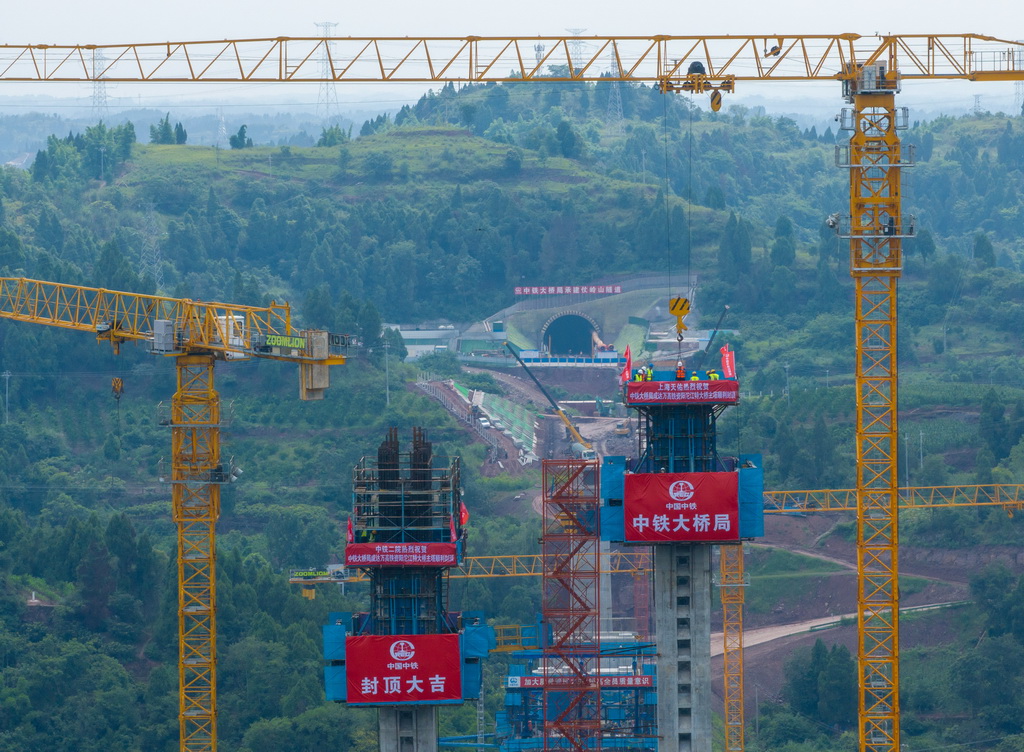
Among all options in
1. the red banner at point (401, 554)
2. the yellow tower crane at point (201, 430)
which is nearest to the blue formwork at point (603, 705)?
the yellow tower crane at point (201, 430)

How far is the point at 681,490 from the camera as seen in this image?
12544 centimetres

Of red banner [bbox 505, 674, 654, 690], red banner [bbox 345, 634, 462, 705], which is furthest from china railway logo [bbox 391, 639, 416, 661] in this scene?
red banner [bbox 505, 674, 654, 690]

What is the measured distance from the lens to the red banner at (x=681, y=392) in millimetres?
125250

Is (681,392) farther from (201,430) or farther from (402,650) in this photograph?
(201,430)

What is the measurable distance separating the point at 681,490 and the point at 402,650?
17.8 meters

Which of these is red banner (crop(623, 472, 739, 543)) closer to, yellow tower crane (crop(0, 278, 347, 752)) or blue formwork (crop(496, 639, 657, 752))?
yellow tower crane (crop(0, 278, 347, 752))

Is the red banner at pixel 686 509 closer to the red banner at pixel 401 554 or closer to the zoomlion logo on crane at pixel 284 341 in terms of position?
the red banner at pixel 401 554

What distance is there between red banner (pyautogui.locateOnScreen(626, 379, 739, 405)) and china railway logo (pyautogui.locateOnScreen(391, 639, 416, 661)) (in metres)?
18.1

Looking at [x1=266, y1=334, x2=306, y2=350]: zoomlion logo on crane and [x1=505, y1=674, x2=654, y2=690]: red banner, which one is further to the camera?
[x1=505, y1=674, x2=654, y2=690]: red banner

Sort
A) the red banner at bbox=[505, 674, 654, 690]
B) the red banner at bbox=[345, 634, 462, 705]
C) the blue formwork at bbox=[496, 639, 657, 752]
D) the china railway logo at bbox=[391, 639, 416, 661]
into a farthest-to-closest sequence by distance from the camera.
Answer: the red banner at bbox=[505, 674, 654, 690] < the blue formwork at bbox=[496, 639, 657, 752] < the china railway logo at bbox=[391, 639, 416, 661] < the red banner at bbox=[345, 634, 462, 705]

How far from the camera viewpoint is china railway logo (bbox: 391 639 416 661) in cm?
12138

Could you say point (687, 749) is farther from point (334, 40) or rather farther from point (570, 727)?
point (334, 40)

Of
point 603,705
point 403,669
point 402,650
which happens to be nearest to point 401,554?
point 402,650

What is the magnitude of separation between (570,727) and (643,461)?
27.3 m
